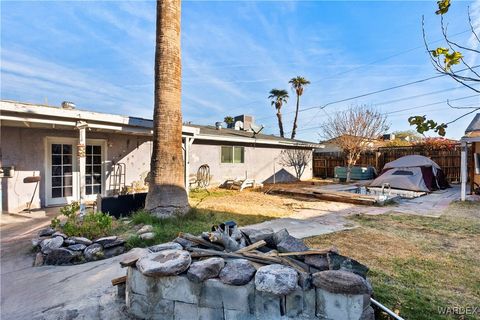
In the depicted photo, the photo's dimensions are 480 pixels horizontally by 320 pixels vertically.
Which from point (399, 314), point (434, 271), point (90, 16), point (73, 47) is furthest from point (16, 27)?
point (434, 271)

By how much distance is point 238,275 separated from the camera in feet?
7.60

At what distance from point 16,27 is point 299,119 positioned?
2428cm

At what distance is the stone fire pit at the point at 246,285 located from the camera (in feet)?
7.05

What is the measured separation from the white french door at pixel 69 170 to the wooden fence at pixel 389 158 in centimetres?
1485

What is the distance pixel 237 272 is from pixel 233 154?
1147 centimetres

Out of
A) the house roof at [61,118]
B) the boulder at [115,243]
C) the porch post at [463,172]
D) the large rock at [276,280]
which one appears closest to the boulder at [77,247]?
the boulder at [115,243]

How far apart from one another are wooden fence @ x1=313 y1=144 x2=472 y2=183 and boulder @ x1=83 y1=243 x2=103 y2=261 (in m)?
14.3

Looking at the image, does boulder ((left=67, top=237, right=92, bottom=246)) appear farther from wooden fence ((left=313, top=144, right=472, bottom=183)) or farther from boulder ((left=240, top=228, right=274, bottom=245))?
wooden fence ((left=313, top=144, right=472, bottom=183))

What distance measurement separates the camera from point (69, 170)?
799 cm

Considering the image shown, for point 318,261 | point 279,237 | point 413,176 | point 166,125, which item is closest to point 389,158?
point 413,176

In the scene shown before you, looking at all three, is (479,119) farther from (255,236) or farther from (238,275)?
(238,275)

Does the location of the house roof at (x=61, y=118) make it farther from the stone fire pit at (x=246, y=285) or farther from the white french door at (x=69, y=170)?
the stone fire pit at (x=246, y=285)

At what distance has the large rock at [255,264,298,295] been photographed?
2158 mm

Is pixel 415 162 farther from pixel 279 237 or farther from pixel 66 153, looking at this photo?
pixel 66 153
